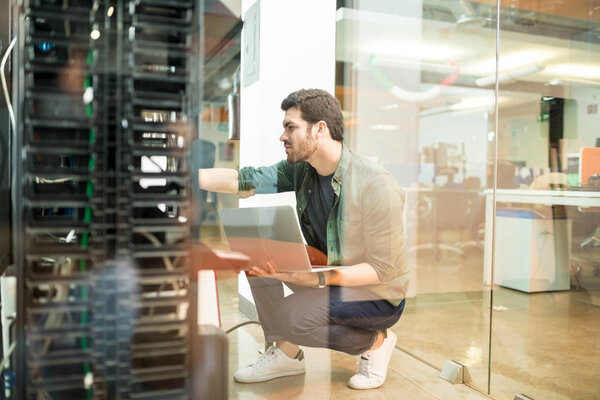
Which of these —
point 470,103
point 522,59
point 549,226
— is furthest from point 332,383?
point 522,59

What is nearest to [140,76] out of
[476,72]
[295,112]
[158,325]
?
[158,325]

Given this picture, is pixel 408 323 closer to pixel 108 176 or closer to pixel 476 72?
pixel 108 176

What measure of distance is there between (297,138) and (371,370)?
0.73 meters

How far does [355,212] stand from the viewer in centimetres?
138

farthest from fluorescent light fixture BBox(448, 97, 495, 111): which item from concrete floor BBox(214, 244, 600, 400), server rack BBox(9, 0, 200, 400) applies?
server rack BBox(9, 0, 200, 400)

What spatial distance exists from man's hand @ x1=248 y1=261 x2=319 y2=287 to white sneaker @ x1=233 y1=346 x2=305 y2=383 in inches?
9.1

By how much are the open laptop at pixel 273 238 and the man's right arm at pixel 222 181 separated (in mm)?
49

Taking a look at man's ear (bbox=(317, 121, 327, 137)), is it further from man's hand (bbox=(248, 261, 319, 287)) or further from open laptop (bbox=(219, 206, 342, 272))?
man's hand (bbox=(248, 261, 319, 287))

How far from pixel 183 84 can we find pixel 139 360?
0.22m

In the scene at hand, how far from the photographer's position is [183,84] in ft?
1.33

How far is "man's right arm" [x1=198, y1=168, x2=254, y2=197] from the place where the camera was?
832 mm

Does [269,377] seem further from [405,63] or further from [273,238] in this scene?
[405,63]

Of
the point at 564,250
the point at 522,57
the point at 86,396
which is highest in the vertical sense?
the point at 522,57

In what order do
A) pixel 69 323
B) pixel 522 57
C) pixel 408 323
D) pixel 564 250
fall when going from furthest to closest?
pixel 522 57
pixel 564 250
pixel 408 323
pixel 69 323
